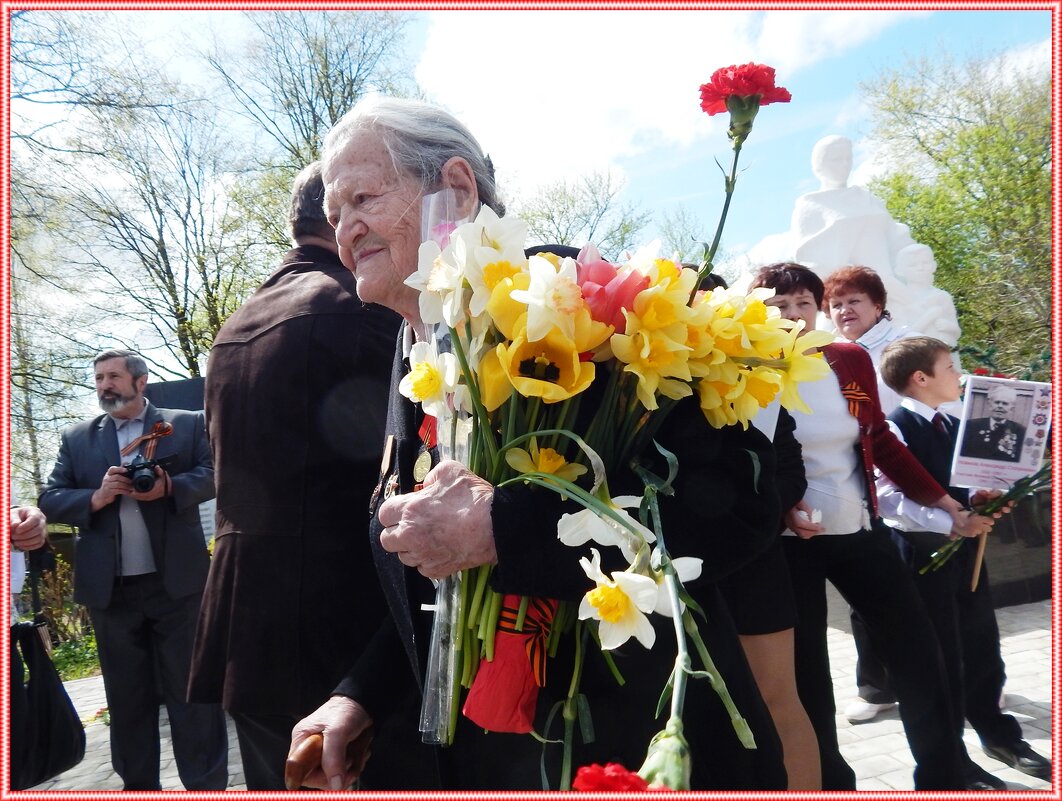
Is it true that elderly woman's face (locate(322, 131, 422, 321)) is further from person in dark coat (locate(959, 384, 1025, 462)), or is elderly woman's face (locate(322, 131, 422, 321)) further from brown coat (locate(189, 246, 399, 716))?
person in dark coat (locate(959, 384, 1025, 462))

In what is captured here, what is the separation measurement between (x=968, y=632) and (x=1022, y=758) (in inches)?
22.0

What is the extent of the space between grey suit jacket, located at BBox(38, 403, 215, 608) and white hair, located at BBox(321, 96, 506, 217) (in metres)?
2.67

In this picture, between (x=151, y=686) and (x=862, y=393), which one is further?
(x=151, y=686)

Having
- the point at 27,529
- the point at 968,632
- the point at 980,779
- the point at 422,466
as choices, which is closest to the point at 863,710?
the point at 968,632

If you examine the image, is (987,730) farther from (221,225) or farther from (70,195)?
(221,225)

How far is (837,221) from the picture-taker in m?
9.95

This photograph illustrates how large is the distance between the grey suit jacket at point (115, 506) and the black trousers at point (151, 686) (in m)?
0.11

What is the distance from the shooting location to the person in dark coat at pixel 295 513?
2127mm

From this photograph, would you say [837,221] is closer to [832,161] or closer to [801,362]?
[832,161]

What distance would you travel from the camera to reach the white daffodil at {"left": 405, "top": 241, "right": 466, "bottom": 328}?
3.84ft

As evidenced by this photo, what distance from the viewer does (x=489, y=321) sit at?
1183 millimetres

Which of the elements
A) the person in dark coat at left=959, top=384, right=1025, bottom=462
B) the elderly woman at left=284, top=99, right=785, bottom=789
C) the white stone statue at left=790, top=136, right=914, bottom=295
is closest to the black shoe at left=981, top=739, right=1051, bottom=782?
the person in dark coat at left=959, top=384, right=1025, bottom=462

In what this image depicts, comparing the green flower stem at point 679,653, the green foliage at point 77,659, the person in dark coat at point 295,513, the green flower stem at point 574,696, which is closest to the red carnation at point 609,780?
the green flower stem at point 679,653

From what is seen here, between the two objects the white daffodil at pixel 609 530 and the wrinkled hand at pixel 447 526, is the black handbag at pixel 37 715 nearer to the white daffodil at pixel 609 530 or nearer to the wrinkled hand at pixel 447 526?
the wrinkled hand at pixel 447 526
